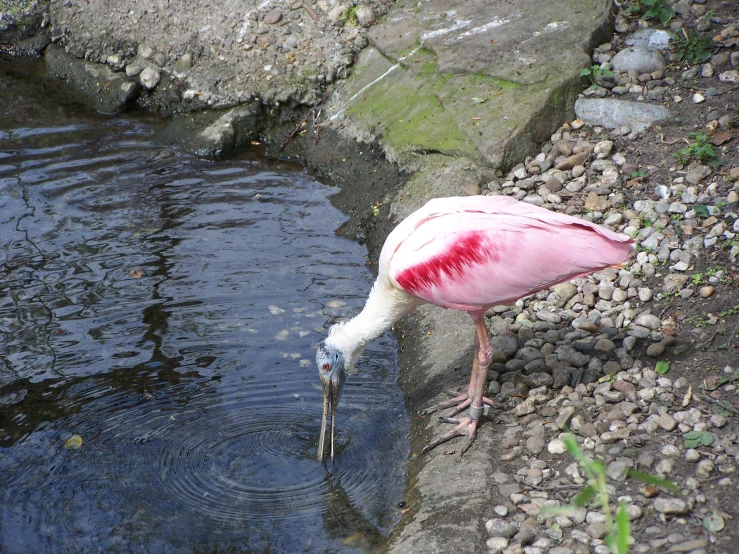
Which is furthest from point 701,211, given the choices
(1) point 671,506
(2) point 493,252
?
(1) point 671,506

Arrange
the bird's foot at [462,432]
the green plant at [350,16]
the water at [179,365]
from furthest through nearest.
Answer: the green plant at [350,16] → the bird's foot at [462,432] → the water at [179,365]

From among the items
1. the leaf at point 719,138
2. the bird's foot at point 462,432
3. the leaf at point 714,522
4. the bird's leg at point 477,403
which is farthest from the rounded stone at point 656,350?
the leaf at point 719,138

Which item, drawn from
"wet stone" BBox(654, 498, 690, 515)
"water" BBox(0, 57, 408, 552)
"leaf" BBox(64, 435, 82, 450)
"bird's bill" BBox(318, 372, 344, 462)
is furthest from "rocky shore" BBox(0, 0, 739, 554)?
"leaf" BBox(64, 435, 82, 450)

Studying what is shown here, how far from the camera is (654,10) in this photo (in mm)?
7152

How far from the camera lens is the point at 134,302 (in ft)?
19.1

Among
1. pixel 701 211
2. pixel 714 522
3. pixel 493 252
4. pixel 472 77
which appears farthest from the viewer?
pixel 472 77

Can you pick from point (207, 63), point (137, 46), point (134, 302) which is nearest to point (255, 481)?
point (134, 302)

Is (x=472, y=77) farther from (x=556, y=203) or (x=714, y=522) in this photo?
(x=714, y=522)

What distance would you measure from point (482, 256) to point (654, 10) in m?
4.16

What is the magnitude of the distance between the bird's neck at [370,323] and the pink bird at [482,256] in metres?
0.10

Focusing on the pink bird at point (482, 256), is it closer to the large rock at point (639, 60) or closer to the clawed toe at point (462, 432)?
the clawed toe at point (462, 432)

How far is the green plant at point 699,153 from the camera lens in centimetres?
561

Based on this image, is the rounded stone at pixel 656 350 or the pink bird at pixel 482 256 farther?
the rounded stone at pixel 656 350

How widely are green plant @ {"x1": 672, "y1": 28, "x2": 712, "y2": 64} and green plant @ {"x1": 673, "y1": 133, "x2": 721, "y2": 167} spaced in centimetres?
114
